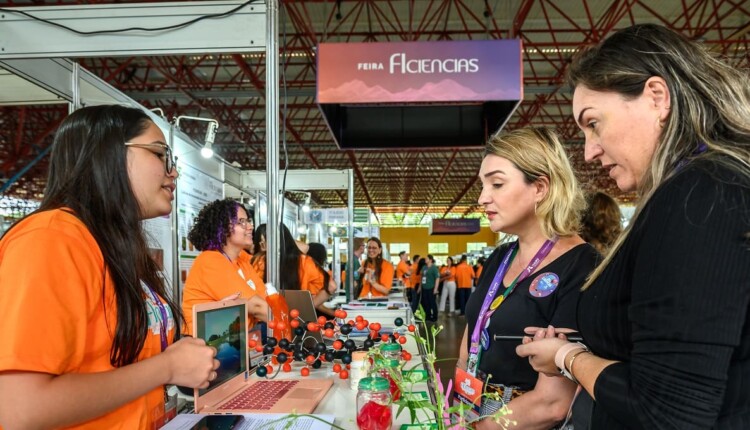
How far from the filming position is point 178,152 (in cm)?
346

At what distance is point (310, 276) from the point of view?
4.44 m

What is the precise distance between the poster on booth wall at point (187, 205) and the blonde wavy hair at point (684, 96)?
3054 mm

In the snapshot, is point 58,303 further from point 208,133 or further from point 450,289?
point 450,289

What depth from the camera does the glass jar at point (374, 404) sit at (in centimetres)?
100

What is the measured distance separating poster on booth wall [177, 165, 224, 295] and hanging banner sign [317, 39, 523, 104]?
1310 millimetres

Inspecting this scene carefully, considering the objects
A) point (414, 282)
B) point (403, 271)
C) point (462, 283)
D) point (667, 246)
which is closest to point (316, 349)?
point (667, 246)

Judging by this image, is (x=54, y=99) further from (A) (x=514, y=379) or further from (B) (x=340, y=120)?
(A) (x=514, y=379)

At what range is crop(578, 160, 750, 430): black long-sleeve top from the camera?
25.6 inches

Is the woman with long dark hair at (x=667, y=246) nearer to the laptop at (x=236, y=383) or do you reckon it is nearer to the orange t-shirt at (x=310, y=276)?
the laptop at (x=236, y=383)

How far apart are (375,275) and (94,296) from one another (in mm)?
5428

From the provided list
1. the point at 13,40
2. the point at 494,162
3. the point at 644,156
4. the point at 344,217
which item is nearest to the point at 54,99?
the point at 13,40

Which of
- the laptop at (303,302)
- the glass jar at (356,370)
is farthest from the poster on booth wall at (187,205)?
the glass jar at (356,370)

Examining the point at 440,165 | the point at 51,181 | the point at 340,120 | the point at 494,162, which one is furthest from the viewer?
the point at 440,165

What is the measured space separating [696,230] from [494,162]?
2.97 ft
